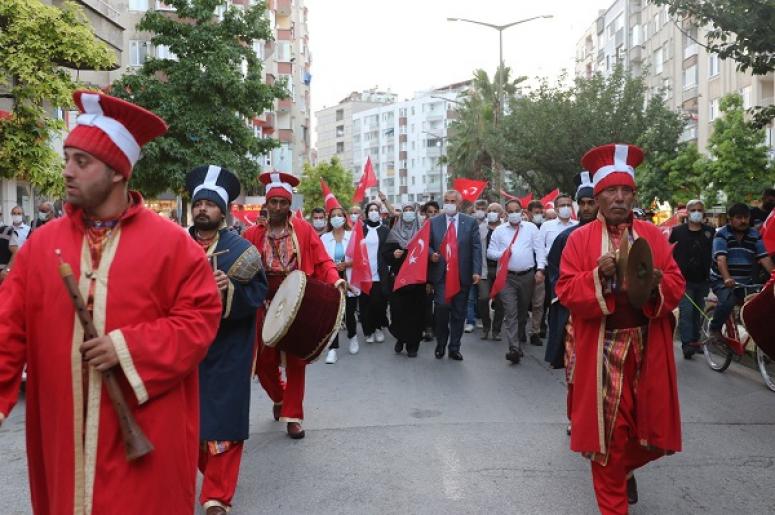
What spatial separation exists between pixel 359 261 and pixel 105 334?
9550 millimetres

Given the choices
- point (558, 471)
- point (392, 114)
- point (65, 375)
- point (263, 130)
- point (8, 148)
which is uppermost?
point (392, 114)

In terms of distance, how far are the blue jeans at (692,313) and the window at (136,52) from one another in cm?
3964

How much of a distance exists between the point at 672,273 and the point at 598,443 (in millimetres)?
1069

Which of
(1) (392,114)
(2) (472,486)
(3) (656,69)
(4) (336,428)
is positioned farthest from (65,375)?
(1) (392,114)

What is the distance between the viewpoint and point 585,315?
16.4 feet

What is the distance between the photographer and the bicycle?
31.9 ft

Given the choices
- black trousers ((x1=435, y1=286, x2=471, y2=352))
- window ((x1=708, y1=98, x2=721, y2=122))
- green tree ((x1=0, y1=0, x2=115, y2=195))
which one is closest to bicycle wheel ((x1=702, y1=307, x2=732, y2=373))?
black trousers ((x1=435, y1=286, x2=471, y2=352))

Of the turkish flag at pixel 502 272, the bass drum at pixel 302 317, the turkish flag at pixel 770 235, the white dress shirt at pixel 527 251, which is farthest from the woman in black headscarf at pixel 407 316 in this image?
the turkish flag at pixel 770 235

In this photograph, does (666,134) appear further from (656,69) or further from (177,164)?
(656,69)

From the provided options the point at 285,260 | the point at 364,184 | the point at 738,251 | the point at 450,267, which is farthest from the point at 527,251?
the point at 364,184

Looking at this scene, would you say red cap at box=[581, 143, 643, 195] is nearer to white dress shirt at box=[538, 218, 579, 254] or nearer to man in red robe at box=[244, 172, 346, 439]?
man in red robe at box=[244, 172, 346, 439]

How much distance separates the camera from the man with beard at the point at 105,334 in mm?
3291

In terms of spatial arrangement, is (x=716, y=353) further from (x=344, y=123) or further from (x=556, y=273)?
(x=344, y=123)

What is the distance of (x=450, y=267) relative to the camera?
1157 centimetres
